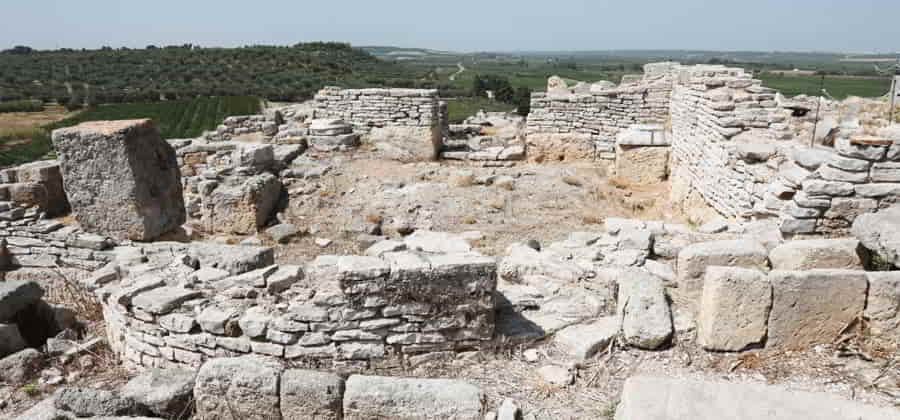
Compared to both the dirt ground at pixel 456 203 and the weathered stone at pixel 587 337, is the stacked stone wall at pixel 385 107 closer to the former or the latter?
the dirt ground at pixel 456 203

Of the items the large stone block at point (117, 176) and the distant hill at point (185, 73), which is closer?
the large stone block at point (117, 176)

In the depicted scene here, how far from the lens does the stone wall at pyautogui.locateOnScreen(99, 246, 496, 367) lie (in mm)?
3781

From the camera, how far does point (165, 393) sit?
3621mm

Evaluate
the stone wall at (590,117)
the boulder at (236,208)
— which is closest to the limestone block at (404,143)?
the stone wall at (590,117)

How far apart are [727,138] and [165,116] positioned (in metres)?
41.5

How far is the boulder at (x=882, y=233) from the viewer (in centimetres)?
384

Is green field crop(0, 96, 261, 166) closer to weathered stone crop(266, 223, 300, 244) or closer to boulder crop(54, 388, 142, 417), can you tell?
weathered stone crop(266, 223, 300, 244)

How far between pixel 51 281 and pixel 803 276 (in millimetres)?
8063

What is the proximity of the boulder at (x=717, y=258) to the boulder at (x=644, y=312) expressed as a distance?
0.92 feet

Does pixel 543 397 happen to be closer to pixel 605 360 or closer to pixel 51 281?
pixel 605 360

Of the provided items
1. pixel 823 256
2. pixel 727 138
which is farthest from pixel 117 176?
pixel 727 138

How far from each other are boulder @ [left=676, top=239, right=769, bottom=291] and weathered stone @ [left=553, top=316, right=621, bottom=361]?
2.39 feet

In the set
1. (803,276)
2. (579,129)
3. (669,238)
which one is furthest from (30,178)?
(579,129)

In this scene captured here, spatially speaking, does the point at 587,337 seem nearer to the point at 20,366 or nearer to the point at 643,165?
the point at 20,366
